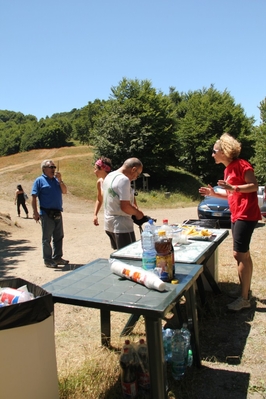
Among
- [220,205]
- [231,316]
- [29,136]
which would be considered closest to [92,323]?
[231,316]

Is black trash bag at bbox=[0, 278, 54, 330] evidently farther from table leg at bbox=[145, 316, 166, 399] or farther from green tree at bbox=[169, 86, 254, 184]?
green tree at bbox=[169, 86, 254, 184]

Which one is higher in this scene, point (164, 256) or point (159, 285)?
point (164, 256)

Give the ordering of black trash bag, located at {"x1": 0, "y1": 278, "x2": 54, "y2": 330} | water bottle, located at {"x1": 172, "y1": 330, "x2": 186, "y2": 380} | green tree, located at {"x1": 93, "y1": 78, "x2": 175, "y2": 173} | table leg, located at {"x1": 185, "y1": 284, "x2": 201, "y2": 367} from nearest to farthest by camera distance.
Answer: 1. black trash bag, located at {"x1": 0, "y1": 278, "x2": 54, "y2": 330}
2. water bottle, located at {"x1": 172, "y1": 330, "x2": 186, "y2": 380}
3. table leg, located at {"x1": 185, "y1": 284, "x2": 201, "y2": 367}
4. green tree, located at {"x1": 93, "y1": 78, "x2": 175, "y2": 173}

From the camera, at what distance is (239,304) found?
164 inches

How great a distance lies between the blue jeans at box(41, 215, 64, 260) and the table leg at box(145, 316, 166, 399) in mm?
4441

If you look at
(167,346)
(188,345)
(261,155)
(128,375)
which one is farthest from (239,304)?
(261,155)

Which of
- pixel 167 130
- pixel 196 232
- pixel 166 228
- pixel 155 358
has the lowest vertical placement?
pixel 155 358

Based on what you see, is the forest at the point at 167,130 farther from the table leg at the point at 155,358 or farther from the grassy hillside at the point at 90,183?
the table leg at the point at 155,358

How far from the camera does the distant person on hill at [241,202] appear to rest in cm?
397

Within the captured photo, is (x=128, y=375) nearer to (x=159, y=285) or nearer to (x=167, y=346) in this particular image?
(x=167, y=346)

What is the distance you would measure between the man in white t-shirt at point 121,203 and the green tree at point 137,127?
2246cm

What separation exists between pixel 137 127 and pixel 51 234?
21866 mm

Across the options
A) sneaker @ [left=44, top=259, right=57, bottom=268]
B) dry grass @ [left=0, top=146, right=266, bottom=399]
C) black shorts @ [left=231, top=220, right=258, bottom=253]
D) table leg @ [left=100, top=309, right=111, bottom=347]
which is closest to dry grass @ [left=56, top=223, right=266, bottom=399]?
dry grass @ [left=0, top=146, right=266, bottom=399]

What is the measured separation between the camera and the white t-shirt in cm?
399
